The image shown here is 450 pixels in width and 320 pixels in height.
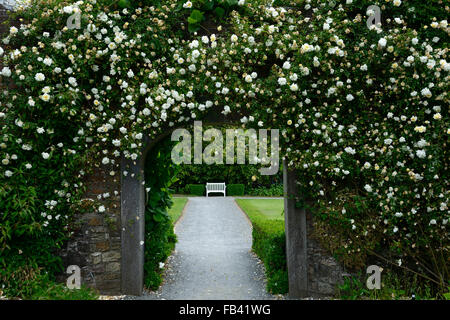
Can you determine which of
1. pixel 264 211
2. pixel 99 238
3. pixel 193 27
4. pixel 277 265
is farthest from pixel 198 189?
pixel 193 27

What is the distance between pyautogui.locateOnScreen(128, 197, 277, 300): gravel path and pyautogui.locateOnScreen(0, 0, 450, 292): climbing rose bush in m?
1.51

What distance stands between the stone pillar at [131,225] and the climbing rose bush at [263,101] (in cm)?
26

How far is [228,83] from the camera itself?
457 cm

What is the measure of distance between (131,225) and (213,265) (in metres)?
2.34

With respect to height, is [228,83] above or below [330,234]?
above

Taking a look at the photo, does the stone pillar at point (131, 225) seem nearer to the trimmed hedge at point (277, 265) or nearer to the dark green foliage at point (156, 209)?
the dark green foliage at point (156, 209)

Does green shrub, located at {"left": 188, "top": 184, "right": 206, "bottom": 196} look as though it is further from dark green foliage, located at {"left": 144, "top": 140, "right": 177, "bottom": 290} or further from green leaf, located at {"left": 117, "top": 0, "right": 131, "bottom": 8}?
green leaf, located at {"left": 117, "top": 0, "right": 131, "bottom": 8}

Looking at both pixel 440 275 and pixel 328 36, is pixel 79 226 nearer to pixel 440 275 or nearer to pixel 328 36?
pixel 328 36

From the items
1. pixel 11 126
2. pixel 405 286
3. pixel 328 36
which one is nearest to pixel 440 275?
pixel 405 286

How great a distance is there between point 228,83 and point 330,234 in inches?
85.5

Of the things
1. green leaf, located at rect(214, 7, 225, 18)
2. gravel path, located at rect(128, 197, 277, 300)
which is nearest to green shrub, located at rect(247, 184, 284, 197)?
gravel path, located at rect(128, 197, 277, 300)

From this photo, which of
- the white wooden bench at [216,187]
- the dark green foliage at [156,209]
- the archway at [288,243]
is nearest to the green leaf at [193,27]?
the archway at [288,243]

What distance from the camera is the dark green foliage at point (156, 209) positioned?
5.20m

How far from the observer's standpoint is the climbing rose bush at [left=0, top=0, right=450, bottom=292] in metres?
4.32
